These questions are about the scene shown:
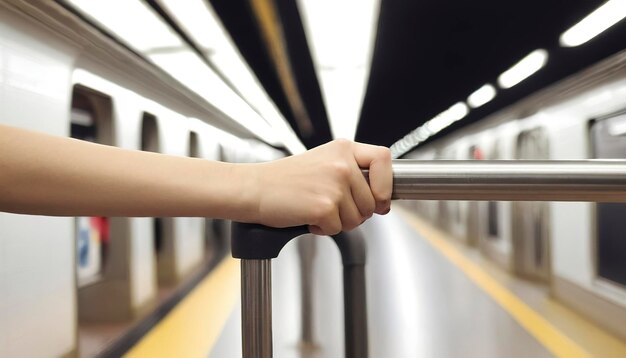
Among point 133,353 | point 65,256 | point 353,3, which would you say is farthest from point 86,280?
point 353,3

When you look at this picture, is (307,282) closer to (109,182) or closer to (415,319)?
(415,319)

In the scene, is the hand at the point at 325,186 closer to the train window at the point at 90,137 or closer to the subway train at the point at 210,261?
the subway train at the point at 210,261

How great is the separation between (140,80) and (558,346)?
4.17 metres

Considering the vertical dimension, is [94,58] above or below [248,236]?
above

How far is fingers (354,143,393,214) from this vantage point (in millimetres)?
737

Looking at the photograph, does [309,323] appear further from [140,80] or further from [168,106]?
[168,106]

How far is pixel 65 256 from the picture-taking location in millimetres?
3359

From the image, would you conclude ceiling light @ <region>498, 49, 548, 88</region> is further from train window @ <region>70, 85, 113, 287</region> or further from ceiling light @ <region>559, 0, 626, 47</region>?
train window @ <region>70, 85, 113, 287</region>

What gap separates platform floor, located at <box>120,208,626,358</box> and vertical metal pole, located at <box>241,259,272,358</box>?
320 cm

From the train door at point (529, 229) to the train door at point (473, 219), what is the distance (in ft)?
7.81

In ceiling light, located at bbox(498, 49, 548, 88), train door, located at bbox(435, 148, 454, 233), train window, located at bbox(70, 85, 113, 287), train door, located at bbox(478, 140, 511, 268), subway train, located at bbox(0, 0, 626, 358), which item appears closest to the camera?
subway train, located at bbox(0, 0, 626, 358)

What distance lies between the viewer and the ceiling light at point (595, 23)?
451 centimetres

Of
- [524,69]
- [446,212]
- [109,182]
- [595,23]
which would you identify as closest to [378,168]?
[109,182]

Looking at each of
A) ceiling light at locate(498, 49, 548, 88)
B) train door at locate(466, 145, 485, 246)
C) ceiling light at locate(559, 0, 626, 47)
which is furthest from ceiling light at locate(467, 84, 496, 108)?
ceiling light at locate(559, 0, 626, 47)
